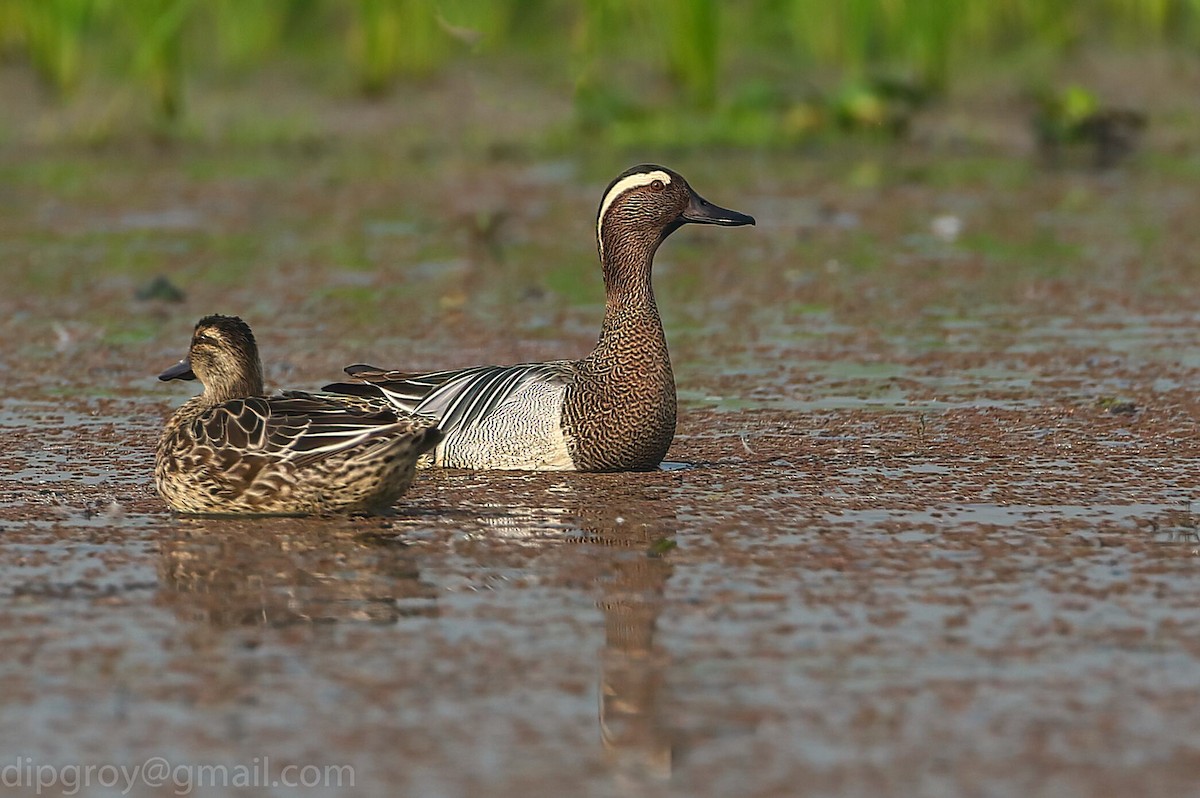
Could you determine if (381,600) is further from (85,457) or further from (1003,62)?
(1003,62)

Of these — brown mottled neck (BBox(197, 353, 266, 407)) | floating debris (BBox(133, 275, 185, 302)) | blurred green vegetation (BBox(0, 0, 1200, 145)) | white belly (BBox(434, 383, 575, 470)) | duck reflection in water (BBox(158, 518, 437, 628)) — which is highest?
blurred green vegetation (BBox(0, 0, 1200, 145))

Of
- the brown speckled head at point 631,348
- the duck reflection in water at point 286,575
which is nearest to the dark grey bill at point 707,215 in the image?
the brown speckled head at point 631,348

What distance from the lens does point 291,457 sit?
6270mm

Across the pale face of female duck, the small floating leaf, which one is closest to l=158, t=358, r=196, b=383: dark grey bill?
the pale face of female duck

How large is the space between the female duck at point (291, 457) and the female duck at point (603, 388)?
790 mm

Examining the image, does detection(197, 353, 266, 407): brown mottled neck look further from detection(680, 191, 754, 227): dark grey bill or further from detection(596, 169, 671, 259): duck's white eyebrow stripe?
detection(680, 191, 754, 227): dark grey bill

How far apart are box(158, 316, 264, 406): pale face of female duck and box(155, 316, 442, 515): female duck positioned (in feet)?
1.22

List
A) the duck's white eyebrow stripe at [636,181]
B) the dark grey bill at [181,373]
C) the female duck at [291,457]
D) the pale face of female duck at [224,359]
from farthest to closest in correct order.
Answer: the duck's white eyebrow stripe at [636,181], the dark grey bill at [181,373], the pale face of female duck at [224,359], the female duck at [291,457]

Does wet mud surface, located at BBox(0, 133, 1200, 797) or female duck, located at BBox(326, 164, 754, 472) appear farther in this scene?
female duck, located at BBox(326, 164, 754, 472)

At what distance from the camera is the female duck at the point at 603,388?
7.12 m

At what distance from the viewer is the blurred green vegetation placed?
16.3 meters

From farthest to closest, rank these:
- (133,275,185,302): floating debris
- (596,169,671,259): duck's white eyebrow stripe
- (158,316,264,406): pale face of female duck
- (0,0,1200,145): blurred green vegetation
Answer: (0,0,1200,145): blurred green vegetation < (133,275,185,302): floating debris < (596,169,671,259): duck's white eyebrow stripe < (158,316,264,406): pale face of female duck

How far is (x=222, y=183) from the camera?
1505cm

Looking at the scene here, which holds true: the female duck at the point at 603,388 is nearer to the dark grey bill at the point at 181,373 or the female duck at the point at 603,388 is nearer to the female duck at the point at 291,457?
the dark grey bill at the point at 181,373
